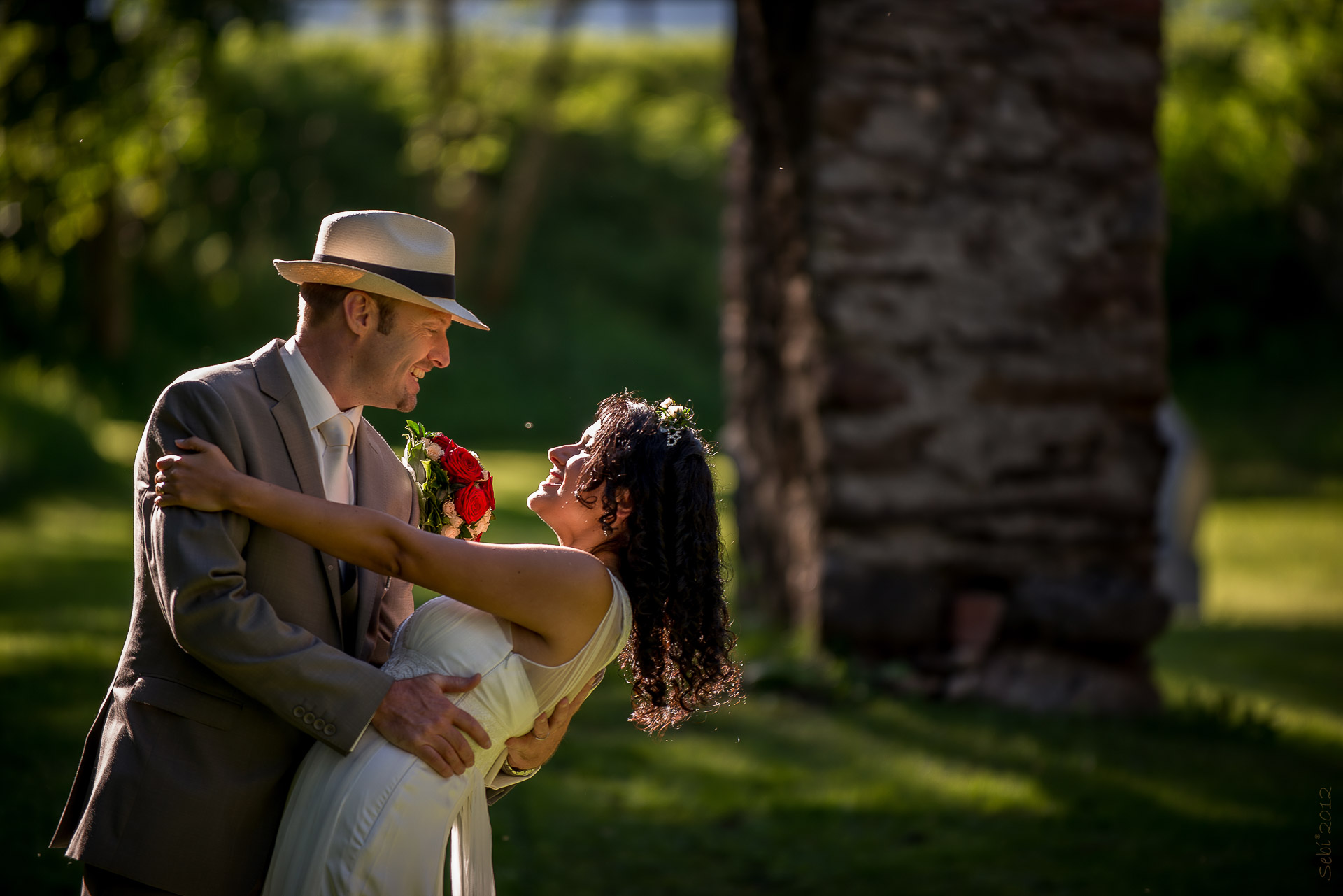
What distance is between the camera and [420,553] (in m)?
2.41

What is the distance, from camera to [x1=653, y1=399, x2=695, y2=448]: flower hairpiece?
2.77 m

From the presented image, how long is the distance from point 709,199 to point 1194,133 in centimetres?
932

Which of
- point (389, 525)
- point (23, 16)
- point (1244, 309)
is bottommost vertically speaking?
point (1244, 309)

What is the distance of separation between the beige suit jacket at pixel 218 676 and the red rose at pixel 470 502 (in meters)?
0.36

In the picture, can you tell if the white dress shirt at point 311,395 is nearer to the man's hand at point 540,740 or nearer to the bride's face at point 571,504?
→ the bride's face at point 571,504

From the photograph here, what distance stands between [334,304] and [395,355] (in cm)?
17

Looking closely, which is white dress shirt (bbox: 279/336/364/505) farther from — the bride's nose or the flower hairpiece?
the flower hairpiece

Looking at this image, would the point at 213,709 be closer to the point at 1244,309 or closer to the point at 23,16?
the point at 23,16

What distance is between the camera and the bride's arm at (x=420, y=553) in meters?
2.26

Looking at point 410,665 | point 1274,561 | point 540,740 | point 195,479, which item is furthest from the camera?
point 1274,561

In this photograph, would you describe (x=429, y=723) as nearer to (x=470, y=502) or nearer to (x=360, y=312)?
(x=470, y=502)

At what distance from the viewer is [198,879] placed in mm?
2357

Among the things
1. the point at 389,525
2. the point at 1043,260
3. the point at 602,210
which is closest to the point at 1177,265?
the point at 602,210

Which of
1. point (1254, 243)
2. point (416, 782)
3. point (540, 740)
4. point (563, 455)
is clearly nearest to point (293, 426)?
point (563, 455)
